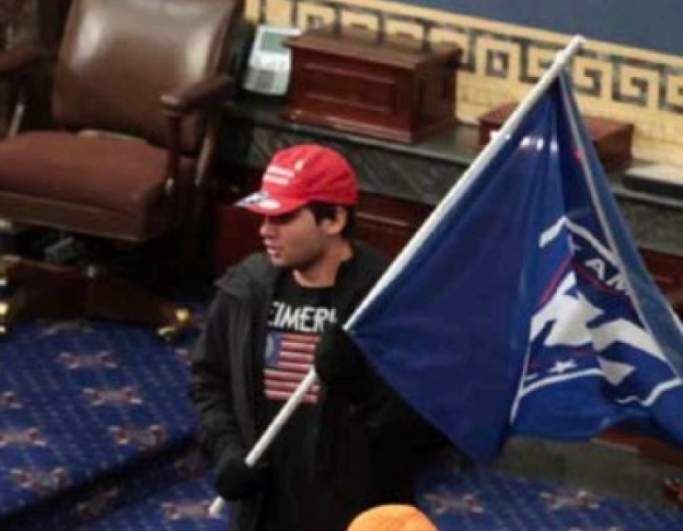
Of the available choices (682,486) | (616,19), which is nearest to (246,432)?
(682,486)

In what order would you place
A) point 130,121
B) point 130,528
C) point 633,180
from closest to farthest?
point 130,528, point 633,180, point 130,121

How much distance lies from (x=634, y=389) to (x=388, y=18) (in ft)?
10.2

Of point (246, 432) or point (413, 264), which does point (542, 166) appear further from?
point (246, 432)

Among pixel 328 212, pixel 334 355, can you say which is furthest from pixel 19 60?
pixel 334 355

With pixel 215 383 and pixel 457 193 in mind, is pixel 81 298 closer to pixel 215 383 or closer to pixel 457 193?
pixel 215 383

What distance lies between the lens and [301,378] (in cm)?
386

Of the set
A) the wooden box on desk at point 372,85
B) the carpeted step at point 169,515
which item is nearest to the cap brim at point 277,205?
the carpeted step at point 169,515

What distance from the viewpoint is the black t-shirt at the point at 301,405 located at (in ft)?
12.7

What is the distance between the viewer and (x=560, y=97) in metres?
3.85

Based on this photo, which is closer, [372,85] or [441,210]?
[441,210]

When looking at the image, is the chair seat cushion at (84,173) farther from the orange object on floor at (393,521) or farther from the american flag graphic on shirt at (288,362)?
the orange object on floor at (393,521)

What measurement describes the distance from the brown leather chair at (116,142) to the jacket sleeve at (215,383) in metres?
2.26

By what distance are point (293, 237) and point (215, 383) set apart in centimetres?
35

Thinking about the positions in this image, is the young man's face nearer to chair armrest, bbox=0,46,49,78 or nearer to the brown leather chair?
the brown leather chair
